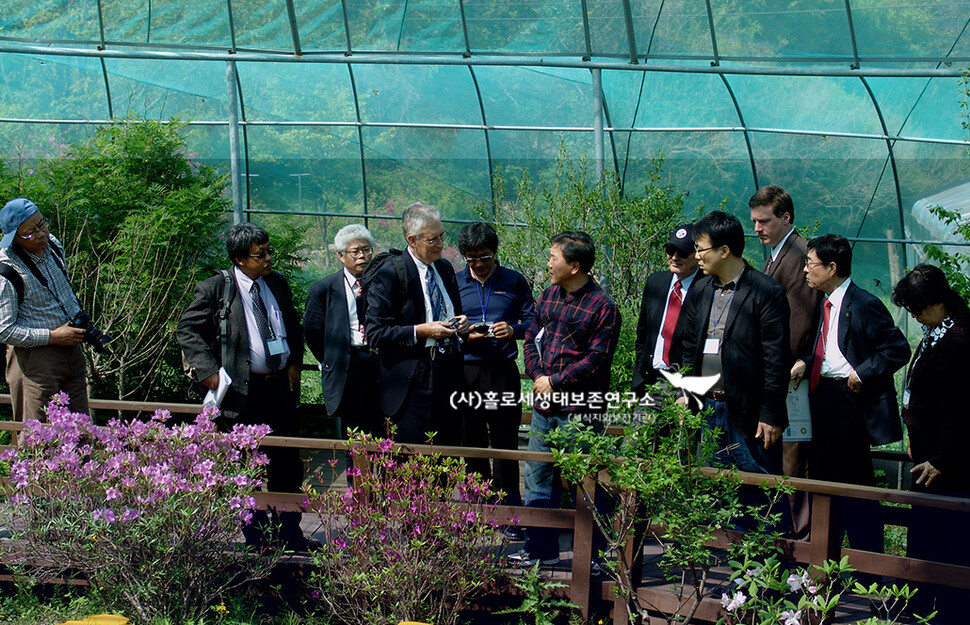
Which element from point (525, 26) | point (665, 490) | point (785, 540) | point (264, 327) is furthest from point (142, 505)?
point (525, 26)

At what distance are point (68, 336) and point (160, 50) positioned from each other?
22.4 feet

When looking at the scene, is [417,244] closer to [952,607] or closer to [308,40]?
[952,607]

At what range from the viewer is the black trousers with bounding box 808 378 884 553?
16.8ft

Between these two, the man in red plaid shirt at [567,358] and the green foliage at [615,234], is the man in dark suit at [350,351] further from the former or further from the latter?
the green foliage at [615,234]

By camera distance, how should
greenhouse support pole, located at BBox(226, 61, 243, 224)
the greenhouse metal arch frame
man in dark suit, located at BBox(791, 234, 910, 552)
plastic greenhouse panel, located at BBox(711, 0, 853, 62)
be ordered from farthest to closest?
greenhouse support pole, located at BBox(226, 61, 243, 224) → the greenhouse metal arch frame → plastic greenhouse panel, located at BBox(711, 0, 853, 62) → man in dark suit, located at BBox(791, 234, 910, 552)

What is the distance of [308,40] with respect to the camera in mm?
11156

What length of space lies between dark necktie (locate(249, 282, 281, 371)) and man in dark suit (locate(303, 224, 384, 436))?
0.54 m

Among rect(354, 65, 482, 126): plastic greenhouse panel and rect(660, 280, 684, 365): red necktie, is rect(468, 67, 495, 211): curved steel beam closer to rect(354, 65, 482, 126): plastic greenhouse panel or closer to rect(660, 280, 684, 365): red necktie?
rect(354, 65, 482, 126): plastic greenhouse panel

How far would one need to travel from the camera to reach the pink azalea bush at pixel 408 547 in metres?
4.37

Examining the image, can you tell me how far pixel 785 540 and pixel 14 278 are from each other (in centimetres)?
413

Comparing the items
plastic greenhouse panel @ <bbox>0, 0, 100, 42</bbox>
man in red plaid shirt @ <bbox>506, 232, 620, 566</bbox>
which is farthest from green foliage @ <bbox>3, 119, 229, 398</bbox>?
man in red plaid shirt @ <bbox>506, 232, 620, 566</bbox>

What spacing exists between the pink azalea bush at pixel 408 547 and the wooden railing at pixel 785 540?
197mm

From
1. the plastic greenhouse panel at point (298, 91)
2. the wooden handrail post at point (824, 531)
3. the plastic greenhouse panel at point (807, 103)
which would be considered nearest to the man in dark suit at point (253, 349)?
the wooden handrail post at point (824, 531)

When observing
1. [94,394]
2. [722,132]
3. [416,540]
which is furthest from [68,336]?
[722,132]
